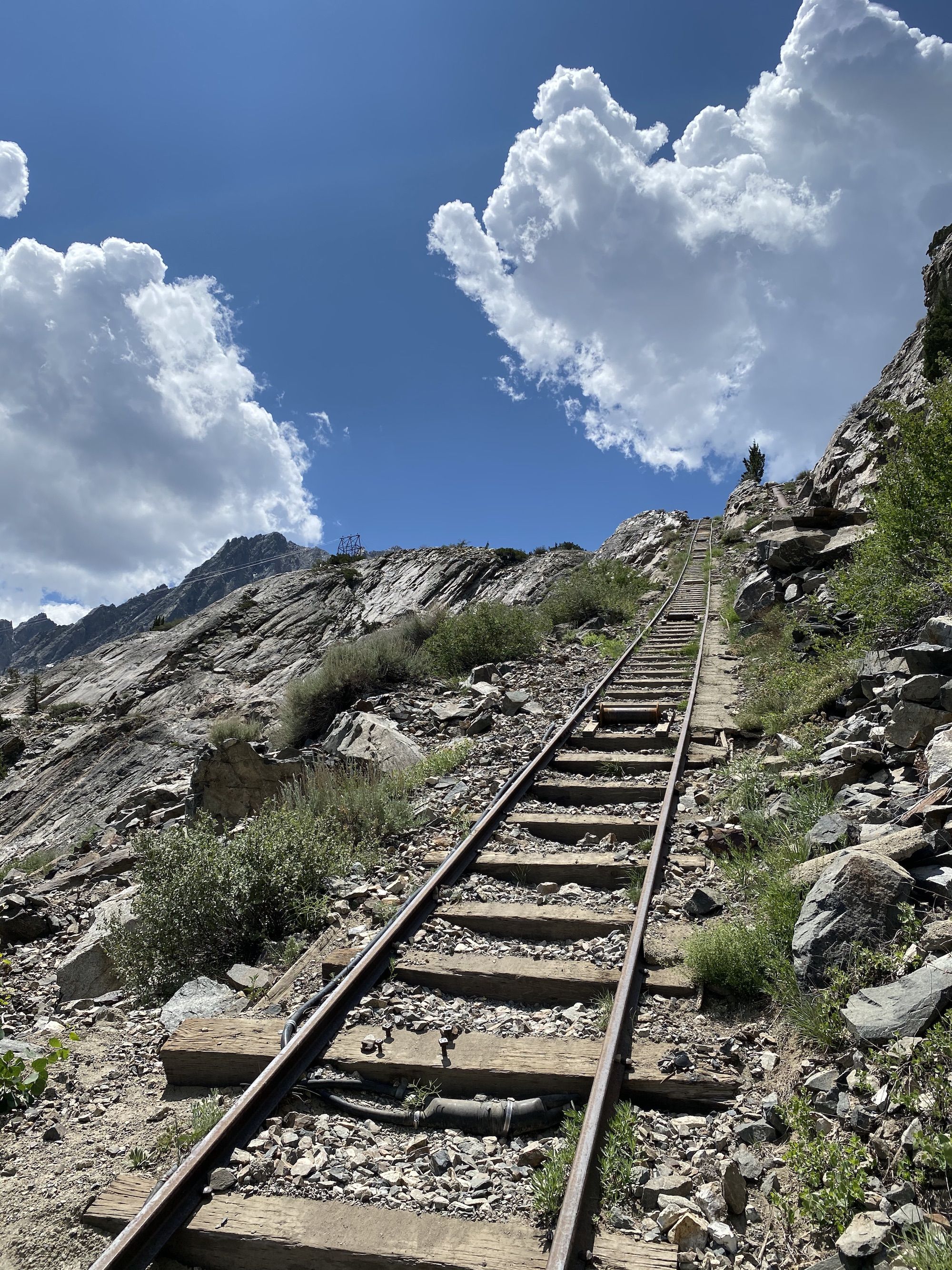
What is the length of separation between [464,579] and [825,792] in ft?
82.6

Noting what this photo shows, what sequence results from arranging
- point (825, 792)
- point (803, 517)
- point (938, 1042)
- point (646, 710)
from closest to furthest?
point (938, 1042), point (825, 792), point (646, 710), point (803, 517)

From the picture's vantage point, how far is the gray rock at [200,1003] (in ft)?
15.0

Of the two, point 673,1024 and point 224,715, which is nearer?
point 673,1024

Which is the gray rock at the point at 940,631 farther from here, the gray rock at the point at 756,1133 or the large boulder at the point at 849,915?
the gray rock at the point at 756,1133

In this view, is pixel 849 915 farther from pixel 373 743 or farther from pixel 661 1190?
pixel 373 743

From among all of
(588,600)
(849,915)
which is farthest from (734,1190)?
(588,600)

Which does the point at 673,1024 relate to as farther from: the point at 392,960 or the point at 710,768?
the point at 710,768

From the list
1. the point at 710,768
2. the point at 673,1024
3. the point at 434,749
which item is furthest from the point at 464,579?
the point at 673,1024

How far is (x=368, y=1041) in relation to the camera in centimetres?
371

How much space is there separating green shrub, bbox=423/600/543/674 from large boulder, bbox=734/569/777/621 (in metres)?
4.26

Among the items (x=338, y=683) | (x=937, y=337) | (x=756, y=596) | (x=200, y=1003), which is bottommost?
(x=200, y=1003)

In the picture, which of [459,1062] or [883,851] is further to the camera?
[883,851]

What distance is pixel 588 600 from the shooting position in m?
20.1

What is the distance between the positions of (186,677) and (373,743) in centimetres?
1881
